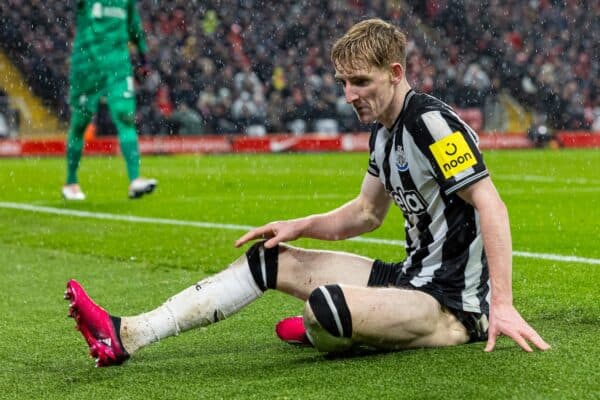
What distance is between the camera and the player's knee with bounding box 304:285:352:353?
3.71 meters

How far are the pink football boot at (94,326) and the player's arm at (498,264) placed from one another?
50.5 inches

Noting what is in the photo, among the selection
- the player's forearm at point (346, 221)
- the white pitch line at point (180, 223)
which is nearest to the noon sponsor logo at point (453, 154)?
the player's forearm at point (346, 221)

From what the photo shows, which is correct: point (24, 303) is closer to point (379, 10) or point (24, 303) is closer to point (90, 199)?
point (90, 199)

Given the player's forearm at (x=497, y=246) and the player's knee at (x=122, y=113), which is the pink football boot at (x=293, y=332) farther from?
the player's knee at (x=122, y=113)

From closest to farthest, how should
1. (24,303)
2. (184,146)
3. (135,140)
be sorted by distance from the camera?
(24,303), (135,140), (184,146)

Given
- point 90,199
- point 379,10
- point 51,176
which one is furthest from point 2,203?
point 379,10

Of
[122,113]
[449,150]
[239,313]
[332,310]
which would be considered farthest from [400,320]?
[122,113]

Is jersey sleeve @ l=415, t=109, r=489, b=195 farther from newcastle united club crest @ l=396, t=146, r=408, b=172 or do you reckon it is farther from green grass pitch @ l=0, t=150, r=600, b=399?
green grass pitch @ l=0, t=150, r=600, b=399

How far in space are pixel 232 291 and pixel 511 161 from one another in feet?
48.1

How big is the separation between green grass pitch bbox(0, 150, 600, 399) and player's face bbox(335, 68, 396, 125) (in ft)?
2.81

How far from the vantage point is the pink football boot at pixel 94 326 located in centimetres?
380

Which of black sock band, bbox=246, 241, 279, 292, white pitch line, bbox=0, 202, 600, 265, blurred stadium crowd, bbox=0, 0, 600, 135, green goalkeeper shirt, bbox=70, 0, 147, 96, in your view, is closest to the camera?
black sock band, bbox=246, 241, 279, 292

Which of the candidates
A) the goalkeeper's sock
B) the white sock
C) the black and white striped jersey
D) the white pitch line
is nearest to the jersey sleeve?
the black and white striped jersey

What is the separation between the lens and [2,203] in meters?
11.1
